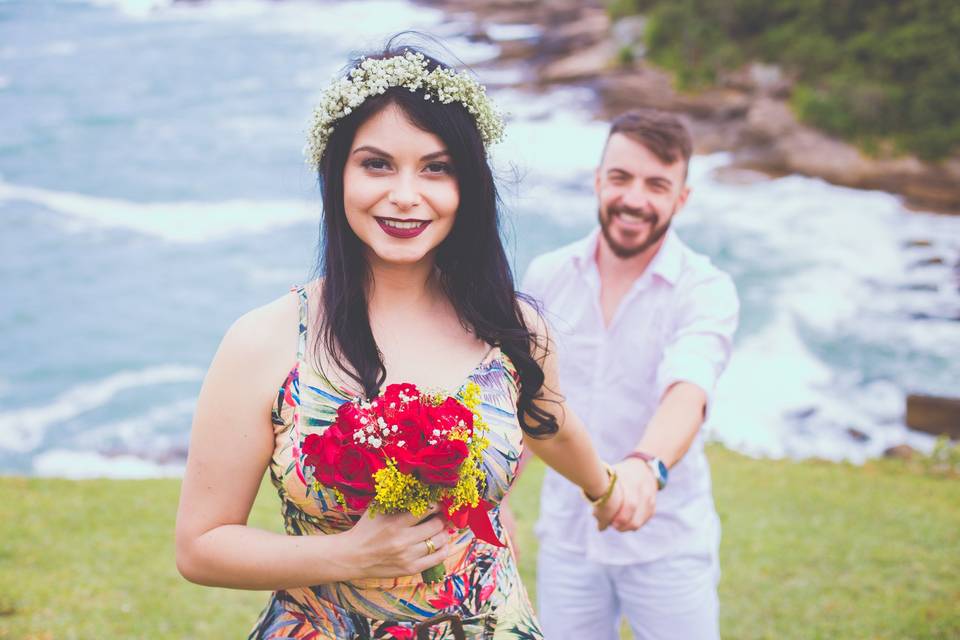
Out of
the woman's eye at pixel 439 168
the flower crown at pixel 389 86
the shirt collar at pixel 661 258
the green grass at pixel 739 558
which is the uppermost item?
the flower crown at pixel 389 86

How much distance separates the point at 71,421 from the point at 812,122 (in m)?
21.2

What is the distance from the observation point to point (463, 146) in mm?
2604

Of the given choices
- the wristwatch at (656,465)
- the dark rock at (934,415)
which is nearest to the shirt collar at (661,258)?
the wristwatch at (656,465)

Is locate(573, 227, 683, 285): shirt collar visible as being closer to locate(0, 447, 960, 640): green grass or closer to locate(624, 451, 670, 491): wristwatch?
locate(624, 451, 670, 491): wristwatch

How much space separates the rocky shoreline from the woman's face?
23479 millimetres

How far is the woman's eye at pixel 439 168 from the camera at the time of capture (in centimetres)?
260

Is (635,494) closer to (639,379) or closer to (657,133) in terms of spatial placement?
(639,379)

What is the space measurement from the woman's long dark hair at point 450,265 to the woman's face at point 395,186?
1.5 inches

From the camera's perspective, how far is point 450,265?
2.86 metres

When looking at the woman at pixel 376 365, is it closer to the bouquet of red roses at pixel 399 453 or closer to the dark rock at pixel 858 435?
the bouquet of red roses at pixel 399 453

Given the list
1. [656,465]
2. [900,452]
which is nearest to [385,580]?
[656,465]

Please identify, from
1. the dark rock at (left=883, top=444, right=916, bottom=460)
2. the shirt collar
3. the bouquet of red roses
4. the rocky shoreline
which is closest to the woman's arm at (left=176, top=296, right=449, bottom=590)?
the bouquet of red roses

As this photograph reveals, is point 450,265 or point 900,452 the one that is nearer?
point 450,265

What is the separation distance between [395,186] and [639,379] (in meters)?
2.05
